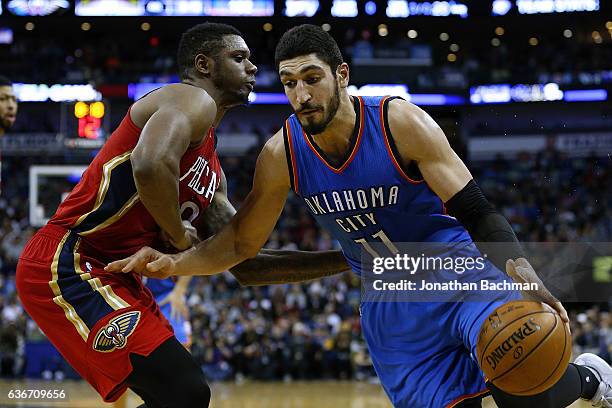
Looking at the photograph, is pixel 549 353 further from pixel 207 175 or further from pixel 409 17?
pixel 409 17

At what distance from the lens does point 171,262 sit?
3865 millimetres

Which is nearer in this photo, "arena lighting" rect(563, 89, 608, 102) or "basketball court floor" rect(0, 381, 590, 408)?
A: "basketball court floor" rect(0, 381, 590, 408)

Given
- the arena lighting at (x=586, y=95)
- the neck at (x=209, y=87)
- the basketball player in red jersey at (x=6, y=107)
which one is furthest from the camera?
the arena lighting at (x=586, y=95)

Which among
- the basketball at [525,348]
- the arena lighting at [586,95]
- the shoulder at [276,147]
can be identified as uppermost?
the shoulder at [276,147]

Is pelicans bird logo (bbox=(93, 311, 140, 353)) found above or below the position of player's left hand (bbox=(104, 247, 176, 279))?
below

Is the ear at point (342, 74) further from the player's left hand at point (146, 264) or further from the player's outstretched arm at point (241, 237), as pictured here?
the player's left hand at point (146, 264)

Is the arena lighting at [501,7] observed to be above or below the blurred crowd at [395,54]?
above

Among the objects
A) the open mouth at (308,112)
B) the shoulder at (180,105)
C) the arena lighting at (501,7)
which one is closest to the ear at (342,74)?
the open mouth at (308,112)

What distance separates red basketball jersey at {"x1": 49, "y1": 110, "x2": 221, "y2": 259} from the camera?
373 centimetres

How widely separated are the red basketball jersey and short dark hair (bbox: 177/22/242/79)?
472mm

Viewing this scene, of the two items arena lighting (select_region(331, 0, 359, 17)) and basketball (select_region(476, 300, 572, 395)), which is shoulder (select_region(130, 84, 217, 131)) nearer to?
basketball (select_region(476, 300, 572, 395))

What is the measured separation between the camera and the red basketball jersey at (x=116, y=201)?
3734 millimetres

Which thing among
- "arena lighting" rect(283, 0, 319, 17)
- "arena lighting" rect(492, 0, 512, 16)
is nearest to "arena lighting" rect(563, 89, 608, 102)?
"arena lighting" rect(492, 0, 512, 16)

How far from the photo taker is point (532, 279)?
10.2ft
